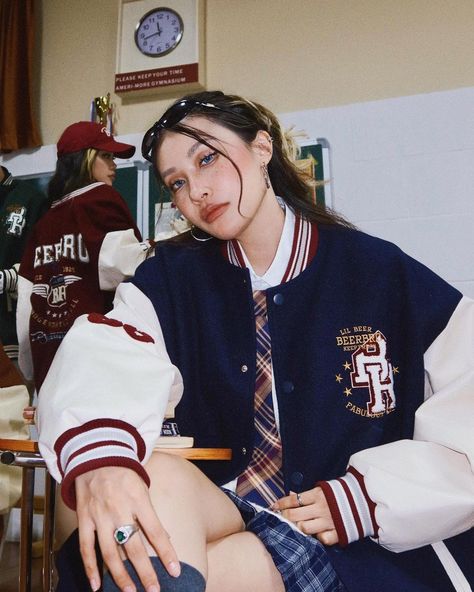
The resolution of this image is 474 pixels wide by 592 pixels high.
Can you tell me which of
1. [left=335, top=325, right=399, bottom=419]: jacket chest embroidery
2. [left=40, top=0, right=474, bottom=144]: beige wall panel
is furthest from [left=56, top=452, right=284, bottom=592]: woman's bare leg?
[left=40, top=0, right=474, bottom=144]: beige wall panel

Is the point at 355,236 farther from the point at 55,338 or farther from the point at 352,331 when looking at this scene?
the point at 55,338

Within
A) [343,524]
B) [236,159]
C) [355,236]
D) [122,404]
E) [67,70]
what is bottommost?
[343,524]

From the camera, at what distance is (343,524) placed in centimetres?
79

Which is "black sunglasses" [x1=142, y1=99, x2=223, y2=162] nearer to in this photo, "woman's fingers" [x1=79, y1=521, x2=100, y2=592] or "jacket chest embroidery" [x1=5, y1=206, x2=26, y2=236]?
"woman's fingers" [x1=79, y1=521, x2=100, y2=592]

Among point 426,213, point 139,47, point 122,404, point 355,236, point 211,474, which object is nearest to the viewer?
point 122,404

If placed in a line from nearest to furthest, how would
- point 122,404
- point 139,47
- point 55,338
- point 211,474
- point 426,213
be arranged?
point 122,404 < point 211,474 < point 55,338 < point 426,213 < point 139,47

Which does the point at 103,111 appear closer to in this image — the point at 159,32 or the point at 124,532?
the point at 159,32

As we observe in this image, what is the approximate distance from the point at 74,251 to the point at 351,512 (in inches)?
67.4

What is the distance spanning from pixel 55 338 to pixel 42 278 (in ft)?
0.81

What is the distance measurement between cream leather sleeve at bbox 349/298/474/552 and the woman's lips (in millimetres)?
488

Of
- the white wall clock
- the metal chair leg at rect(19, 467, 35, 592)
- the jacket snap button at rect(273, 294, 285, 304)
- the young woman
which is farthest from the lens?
the white wall clock

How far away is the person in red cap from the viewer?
7.29 feet

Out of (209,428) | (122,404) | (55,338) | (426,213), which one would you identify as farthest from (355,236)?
(426,213)

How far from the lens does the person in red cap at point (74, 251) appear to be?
2.22 metres
